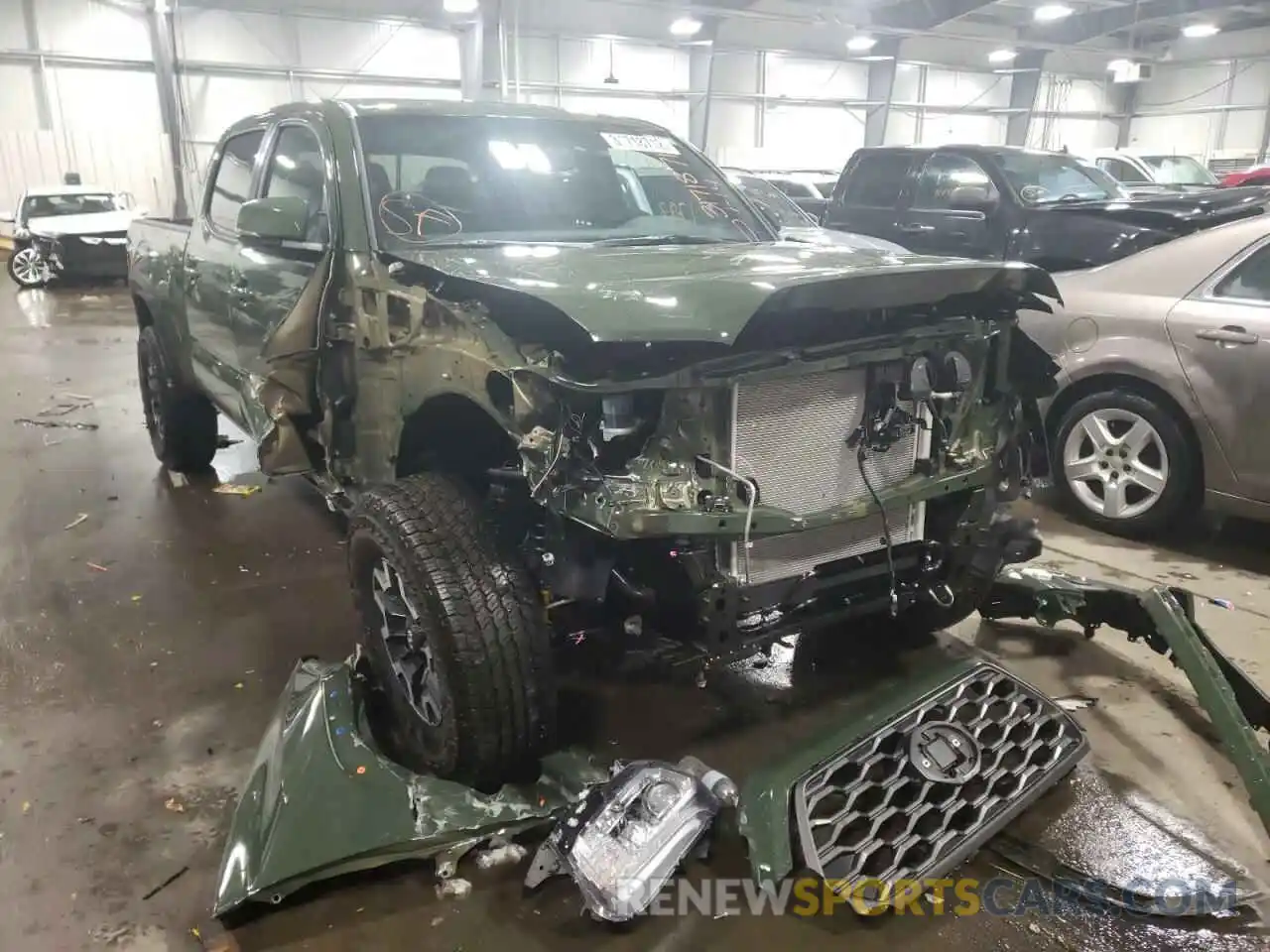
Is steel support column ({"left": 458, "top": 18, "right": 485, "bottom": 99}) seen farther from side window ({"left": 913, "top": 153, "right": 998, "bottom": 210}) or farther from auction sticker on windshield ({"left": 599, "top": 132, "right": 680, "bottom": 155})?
auction sticker on windshield ({"left": 599, "top": 132, "right": 680, "bottom": 155})

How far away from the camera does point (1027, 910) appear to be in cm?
226

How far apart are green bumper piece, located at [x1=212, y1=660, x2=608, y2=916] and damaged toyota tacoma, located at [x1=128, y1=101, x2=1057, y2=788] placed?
0.33 feet

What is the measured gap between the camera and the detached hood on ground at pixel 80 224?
14.1 m

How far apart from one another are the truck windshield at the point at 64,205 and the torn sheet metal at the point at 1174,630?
49.6ft

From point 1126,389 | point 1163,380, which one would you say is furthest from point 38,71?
point 1163,380

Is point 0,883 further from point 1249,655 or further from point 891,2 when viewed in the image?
point 891,2

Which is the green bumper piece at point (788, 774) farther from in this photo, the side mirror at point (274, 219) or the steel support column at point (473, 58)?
the steel support column at point (473, 58)

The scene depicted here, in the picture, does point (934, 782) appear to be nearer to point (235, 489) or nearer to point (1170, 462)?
point (1170, 462)

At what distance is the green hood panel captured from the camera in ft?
6.75

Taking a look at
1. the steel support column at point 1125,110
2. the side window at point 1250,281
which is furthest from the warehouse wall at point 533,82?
the side window at point 1250,281

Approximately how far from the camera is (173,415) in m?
5.25

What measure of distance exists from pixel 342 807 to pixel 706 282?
150 centimetres

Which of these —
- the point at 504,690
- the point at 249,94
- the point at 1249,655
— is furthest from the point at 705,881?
the point at 249,94

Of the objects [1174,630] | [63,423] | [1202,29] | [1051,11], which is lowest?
[63,423]
